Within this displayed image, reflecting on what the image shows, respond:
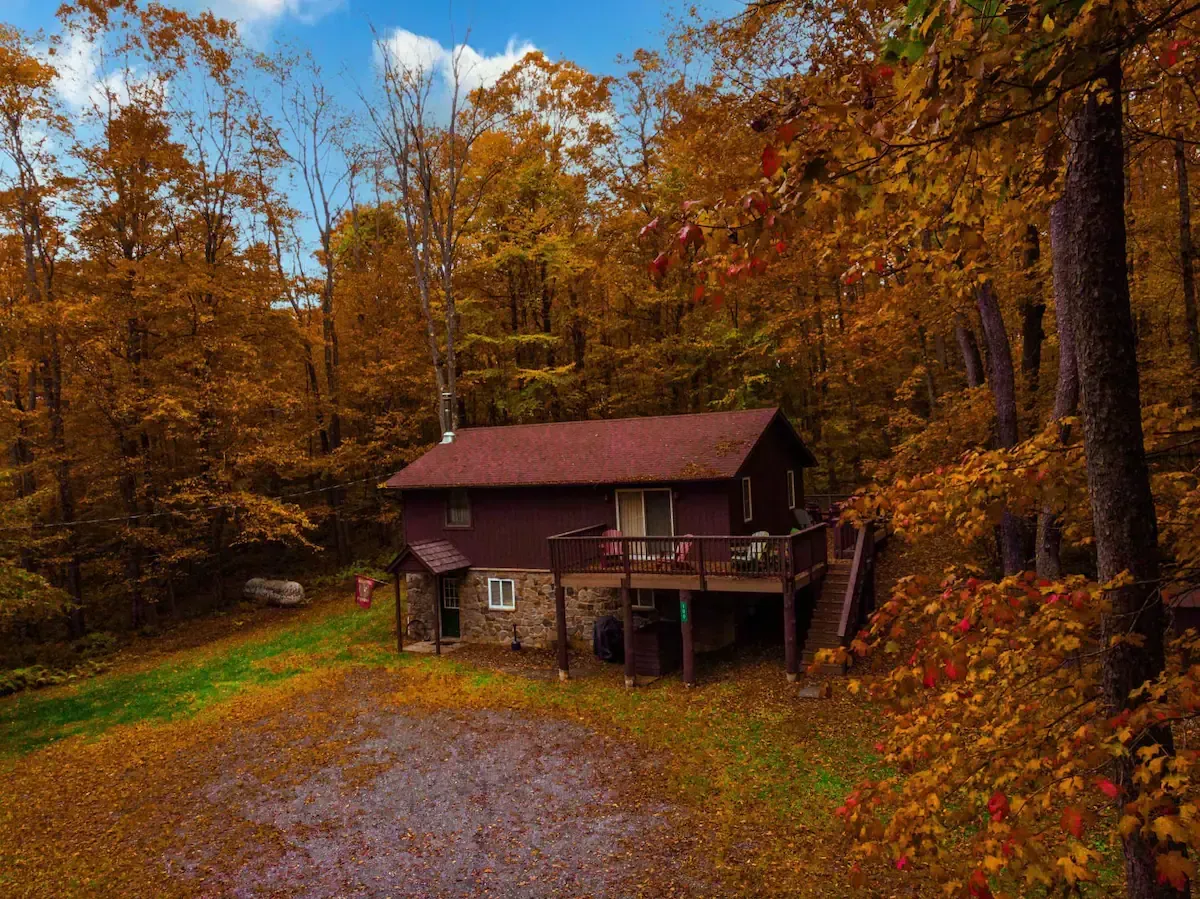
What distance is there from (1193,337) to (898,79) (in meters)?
14.9

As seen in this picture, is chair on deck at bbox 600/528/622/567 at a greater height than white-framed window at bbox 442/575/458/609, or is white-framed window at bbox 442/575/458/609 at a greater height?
chair on deck at bbox 600/528/622/567

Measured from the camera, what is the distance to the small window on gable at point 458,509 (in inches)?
803

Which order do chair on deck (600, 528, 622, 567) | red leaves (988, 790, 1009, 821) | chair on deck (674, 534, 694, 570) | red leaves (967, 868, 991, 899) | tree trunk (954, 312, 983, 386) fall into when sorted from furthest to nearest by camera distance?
chair on deck (600, 528, 622, 567) < chair on deck (674, 534, 694, 570) < tree trunk (954, 312, 983, 386) < red leaves (988, 790, 1009, 821) < red leaves (967, 868, 991, 899)

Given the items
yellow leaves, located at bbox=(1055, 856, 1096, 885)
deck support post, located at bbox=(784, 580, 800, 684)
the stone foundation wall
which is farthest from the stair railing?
yellow leaves, located at bbox=(1055, 856, 1096, 885)

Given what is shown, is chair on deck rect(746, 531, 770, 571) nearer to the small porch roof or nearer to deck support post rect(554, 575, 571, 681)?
deck support post rect(554, 575, 571, 681)

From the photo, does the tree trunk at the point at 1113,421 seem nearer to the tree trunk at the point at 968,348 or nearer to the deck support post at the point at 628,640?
the tree trunk at the point at 968,348

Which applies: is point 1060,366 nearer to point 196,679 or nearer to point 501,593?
point 501,593

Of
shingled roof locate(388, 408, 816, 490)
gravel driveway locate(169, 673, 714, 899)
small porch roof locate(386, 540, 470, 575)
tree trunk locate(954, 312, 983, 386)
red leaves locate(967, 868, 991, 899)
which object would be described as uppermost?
tree trunk locate(954, 312, 983, 386)

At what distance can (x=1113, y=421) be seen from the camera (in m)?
3.82

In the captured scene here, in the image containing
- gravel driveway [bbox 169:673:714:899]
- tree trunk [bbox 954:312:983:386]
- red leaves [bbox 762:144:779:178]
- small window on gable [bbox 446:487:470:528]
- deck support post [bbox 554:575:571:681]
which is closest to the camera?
red leaves [bbox 762:144:779:178]

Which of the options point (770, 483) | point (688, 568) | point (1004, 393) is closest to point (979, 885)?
point (1004, 393)

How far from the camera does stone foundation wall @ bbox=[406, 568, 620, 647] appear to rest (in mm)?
18656

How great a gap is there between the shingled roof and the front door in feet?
10.2

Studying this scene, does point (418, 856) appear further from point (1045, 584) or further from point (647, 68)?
point (647, 68)
